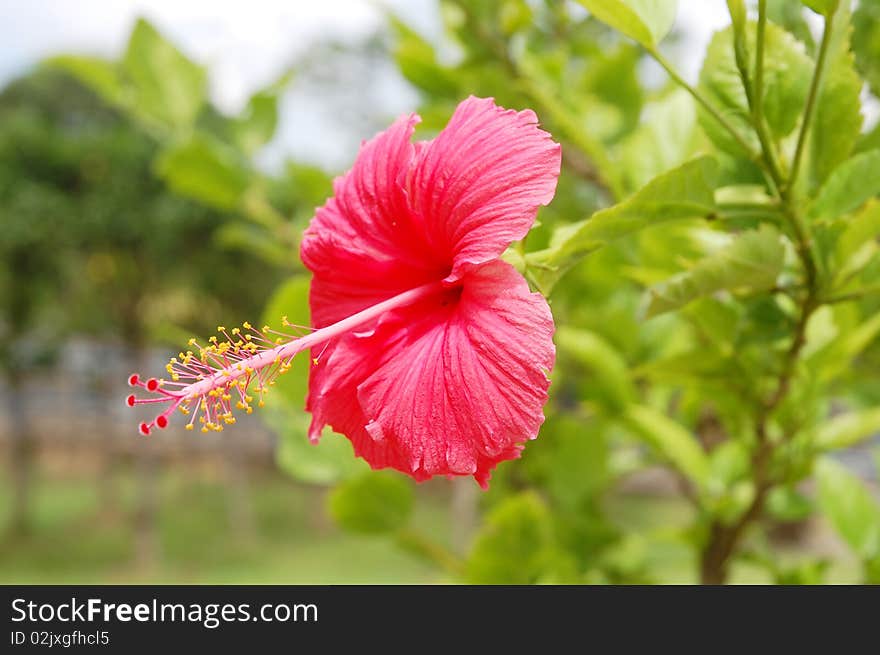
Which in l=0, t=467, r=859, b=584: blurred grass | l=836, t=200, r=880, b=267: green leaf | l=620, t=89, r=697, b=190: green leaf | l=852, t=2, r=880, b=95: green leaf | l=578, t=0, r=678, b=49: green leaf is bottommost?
l=836, t=200, r=880, b=267: green leaf

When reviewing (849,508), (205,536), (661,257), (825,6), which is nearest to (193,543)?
(205,536)

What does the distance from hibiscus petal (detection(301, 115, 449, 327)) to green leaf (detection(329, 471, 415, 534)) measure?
43 centimetres

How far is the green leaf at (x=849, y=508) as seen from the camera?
0.64 metres

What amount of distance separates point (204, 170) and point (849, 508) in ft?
2.19

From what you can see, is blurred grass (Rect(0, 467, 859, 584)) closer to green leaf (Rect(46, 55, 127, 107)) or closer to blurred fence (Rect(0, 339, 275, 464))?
blurred fence (Rect(0, 339, 275, 464))

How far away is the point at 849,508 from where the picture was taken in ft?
2.17

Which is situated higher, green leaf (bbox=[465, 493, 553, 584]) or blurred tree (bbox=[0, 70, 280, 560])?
blurred tree (bbox=[0, 70, 280, 560])

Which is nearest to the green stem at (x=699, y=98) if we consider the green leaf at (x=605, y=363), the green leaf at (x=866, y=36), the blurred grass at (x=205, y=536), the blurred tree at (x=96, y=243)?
the green leaf at (x=866, y=36)

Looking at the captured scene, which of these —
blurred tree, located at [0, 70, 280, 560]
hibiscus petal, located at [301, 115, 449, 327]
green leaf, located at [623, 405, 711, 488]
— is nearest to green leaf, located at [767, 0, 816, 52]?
hibiscus petal, located at [301, 115, 449, 327]

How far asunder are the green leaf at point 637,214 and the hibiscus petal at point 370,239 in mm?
41

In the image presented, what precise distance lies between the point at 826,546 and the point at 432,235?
358 cm

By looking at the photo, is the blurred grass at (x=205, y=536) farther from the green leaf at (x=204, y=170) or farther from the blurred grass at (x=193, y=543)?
the green leaf at (x=204, y=170)

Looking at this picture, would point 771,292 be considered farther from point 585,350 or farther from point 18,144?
point 18,144

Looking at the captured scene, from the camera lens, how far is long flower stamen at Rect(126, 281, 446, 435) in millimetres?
298
